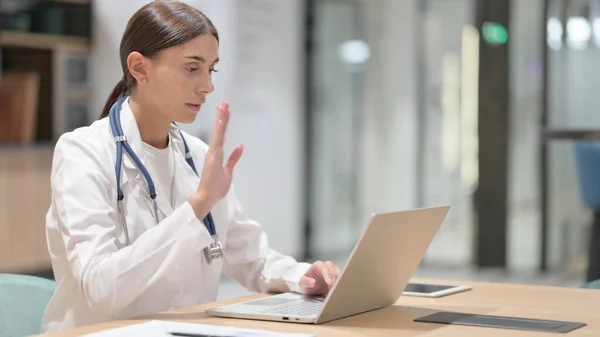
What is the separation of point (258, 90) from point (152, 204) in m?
5.27

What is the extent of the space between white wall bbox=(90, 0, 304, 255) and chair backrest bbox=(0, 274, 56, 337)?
4349 millimetres

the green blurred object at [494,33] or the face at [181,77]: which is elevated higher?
the green blurred object at [494,33]

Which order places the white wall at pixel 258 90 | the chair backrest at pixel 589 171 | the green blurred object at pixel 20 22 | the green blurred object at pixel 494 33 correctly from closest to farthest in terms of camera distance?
1. the chair backrest at pixel 589 171
2. the green blurred object at pixel 20 22
3. the white wall at pixel 258 90
4. the green blurred object at pixel 494 33

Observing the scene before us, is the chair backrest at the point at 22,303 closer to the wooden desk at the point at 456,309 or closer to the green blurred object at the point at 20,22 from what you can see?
the wooden desk at the point at 456,309

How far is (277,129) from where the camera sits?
7.58m

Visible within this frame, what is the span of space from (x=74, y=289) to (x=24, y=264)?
4.35 m

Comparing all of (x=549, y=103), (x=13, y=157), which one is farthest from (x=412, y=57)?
(x=13, y=157)

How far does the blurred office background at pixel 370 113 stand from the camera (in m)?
6.41

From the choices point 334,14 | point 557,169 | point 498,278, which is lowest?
point 498,278

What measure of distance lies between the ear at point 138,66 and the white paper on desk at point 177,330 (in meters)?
0.67

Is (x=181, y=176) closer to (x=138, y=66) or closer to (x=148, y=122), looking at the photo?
(x=148, y=122)

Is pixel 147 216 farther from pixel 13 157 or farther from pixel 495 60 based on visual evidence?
pixel 495 60

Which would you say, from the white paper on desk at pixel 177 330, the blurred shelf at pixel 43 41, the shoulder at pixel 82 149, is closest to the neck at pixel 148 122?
the shoulder at pixel 82 149

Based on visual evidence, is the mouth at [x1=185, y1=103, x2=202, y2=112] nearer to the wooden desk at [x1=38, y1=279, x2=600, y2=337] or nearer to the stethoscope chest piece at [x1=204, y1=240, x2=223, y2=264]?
the stethoscope chest piece at [x1=204, y1=240, x2=223, y2=264]
